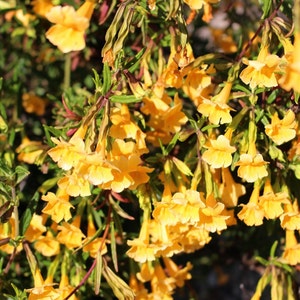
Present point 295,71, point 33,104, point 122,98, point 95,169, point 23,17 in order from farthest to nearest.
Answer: point 33,104 → point 23,17 → point 122,98 → point 95,169 → point 295,71

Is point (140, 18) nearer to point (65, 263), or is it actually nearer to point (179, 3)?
point (179, 3)

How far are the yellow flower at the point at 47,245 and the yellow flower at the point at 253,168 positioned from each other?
617mm

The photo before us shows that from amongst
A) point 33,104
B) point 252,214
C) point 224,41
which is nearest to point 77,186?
point 252,214

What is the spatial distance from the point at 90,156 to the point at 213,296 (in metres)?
2.45

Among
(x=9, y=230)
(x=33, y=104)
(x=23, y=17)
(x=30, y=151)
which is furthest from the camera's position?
(x=33, y=104)

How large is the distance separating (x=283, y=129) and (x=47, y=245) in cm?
78

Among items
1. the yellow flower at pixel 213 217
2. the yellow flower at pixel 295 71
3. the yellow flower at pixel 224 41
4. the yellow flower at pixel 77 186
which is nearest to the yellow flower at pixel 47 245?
the yellow flower at pixel 77 186

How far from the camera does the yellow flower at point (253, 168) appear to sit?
1.52 m

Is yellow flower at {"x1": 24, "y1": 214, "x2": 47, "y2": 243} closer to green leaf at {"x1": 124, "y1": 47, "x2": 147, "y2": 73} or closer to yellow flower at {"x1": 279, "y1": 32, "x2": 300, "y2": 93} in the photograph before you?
green leaf at {"x1": 124, "y1": 47, "x2": 147, "y2": 73}

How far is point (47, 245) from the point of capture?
5.94ft

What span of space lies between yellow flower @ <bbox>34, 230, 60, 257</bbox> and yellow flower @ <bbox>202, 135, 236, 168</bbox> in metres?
0.56

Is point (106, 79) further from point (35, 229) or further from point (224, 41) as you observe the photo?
point (224, 41)

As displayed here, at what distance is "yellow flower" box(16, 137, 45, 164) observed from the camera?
1.87m

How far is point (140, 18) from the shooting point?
1.69 meters
